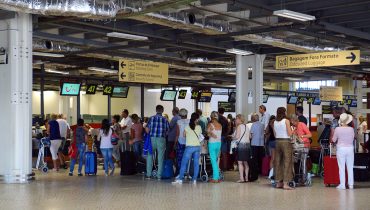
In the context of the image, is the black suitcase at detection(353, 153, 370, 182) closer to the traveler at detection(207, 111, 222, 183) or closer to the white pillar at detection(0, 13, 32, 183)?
the traveler at detection(207, 111, 222, 183)

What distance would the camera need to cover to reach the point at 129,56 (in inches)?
897

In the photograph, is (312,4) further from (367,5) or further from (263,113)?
(263,113)

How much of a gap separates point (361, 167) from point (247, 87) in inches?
249

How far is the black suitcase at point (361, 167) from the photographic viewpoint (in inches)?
549

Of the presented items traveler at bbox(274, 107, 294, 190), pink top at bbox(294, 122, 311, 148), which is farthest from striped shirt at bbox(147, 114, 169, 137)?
pink top at bbox(294, 122, 311, 148)

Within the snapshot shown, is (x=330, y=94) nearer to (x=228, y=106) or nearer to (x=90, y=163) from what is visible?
(x=228, y=106)

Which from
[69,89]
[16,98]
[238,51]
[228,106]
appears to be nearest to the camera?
[16,98]

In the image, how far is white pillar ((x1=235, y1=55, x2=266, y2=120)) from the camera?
19.5 m

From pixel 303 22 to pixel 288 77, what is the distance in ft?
61.1

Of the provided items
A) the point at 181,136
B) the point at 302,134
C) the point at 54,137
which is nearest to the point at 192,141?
the point at 181,136

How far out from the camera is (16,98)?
13180 mm

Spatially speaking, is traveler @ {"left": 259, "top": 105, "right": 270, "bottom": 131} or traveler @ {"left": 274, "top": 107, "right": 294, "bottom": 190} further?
traveler @ {"left": 259, "top": 105, "right": 270, "bottom": 131}

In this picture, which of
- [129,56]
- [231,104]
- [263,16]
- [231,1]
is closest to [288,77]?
[231,104]

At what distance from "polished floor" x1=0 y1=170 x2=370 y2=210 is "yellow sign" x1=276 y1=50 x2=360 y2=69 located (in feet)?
11.9
